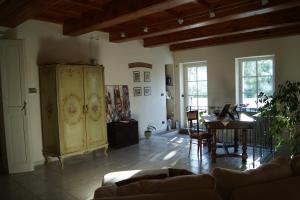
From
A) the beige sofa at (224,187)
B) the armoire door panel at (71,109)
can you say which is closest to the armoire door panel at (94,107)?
the armoire door panel at (71,109)

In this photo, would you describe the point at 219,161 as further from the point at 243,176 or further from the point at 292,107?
the point at 243,176

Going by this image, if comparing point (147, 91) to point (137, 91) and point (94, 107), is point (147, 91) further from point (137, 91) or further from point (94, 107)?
point (94, 107)

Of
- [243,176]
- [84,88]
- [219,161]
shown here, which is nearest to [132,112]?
[84,88]

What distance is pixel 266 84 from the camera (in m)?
6.41

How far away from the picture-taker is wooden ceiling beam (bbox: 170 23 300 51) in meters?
5.72

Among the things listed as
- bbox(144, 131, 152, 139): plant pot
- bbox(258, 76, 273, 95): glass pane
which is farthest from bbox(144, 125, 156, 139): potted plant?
bbox(258, 76, 273, 95): glass pane

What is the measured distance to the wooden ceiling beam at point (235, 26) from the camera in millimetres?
4738

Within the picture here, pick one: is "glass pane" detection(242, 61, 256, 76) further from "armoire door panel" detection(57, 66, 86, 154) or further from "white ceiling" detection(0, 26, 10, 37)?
"white ceiling" detection(0, 26, 10, 37)

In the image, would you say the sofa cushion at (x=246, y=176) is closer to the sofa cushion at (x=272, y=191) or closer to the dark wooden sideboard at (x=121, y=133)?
the sofa cushion at (x=272, y=191)

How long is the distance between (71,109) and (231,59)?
4.23 m

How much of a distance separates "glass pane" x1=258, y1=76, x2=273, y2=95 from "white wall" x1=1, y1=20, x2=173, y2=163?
2692 mm

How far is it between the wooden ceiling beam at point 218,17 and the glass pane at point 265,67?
240cm

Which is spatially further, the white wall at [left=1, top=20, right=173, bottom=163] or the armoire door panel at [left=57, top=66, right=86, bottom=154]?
the white wall at [left=1, top=20, right=173, bottom=163]

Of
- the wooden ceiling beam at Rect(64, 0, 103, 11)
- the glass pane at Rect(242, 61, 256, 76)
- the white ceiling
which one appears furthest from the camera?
the glass pane at Rect(242, 61, 256, 76)
